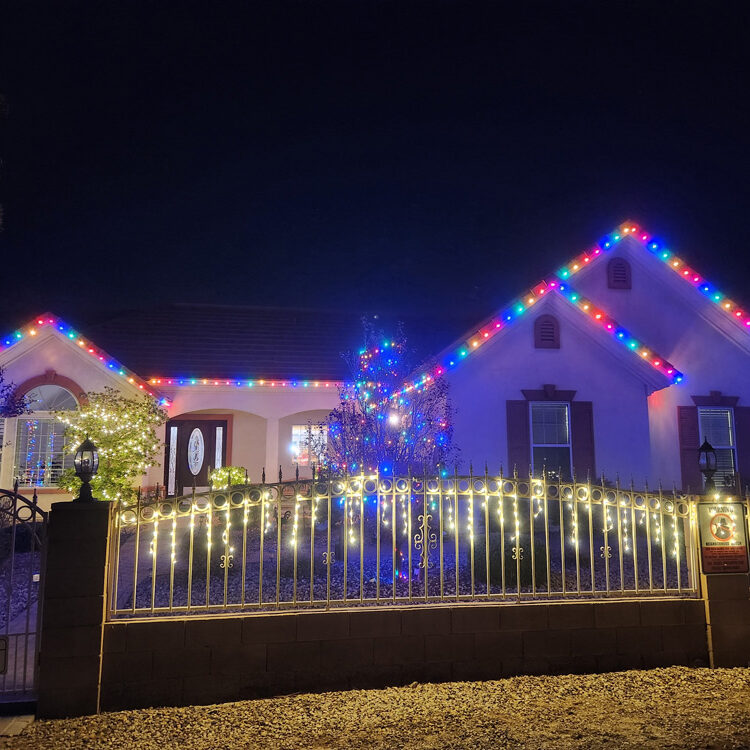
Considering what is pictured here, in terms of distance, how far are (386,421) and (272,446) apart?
740cm

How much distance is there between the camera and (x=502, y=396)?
1210cm

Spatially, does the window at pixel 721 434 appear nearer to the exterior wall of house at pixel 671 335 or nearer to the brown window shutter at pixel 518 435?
the exterior wall of house at pixel 671 335

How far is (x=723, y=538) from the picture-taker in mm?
6004

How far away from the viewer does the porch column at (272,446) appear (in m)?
16.0

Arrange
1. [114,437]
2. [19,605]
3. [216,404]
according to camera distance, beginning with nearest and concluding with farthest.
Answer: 1. [19,605]
2. [114,437]
3. [216,404]

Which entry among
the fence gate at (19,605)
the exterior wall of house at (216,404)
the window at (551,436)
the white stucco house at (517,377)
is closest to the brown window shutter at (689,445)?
the white stucco house at (517,377)

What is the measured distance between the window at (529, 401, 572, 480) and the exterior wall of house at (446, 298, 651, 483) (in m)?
0.44

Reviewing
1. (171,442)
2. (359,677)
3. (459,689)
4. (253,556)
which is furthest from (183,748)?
(171,442)

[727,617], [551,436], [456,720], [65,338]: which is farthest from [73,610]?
[65,338]

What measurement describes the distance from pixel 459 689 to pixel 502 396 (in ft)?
24.5

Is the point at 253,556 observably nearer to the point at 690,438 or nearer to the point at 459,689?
the point at 459,689

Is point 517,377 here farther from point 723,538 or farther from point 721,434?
point 723,538

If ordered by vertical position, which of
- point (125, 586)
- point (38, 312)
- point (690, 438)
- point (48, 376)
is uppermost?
point (38, 312)

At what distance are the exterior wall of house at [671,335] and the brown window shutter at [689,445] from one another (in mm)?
95
